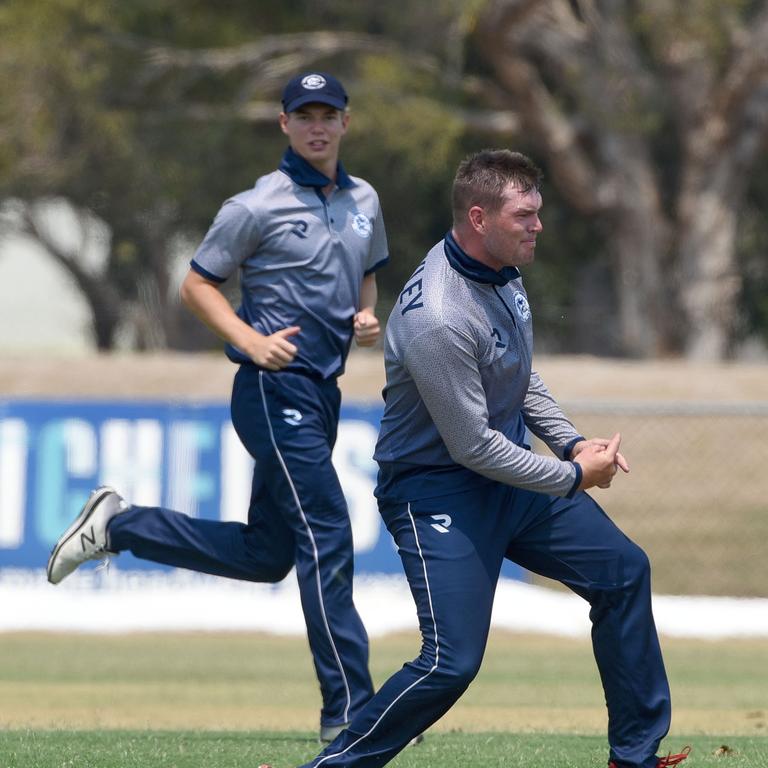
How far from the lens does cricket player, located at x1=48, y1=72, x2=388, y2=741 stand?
6668 mm

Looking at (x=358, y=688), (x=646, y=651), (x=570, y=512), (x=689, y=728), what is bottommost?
(x=689, y=728)

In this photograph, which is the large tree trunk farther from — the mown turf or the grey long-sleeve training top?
the grey long-sleeve training top

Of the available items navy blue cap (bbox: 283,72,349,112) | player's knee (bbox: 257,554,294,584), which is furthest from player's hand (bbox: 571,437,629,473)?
navy blue cap (bbox: 283,72,349,112)

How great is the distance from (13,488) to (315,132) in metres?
6.57

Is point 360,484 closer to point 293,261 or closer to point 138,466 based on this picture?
point 138,466

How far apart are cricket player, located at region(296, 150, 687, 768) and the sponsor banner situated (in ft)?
23.6

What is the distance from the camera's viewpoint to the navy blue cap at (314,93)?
689cm

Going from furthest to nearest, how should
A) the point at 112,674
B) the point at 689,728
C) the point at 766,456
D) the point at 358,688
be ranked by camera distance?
the point at 766,456 < the point at 112,674 < the point at 689,728 < the point at 358,688

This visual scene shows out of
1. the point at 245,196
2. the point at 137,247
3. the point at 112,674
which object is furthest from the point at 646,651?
the point at 137,247

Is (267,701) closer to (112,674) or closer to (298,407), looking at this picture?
(112,674)

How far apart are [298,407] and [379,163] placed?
18469 millimetres

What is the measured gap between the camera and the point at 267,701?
9.19 m

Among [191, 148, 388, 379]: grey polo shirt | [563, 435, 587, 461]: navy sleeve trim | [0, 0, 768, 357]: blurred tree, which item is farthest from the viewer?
[0, 0, 768, 357]: blurred tree

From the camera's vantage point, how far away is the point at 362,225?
710 centimetres
